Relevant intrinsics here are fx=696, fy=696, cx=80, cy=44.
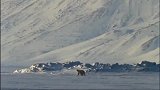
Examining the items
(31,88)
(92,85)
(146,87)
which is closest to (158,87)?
(146,87)

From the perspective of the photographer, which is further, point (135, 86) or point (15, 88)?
point (135, 86)

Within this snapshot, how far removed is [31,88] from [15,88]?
388 centimetres

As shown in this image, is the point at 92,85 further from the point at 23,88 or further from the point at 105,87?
the point at 23,88

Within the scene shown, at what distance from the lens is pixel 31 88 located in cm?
15950

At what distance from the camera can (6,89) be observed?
5974 inches

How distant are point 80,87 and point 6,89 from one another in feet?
62.3

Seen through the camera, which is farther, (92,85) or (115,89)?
(92,85)

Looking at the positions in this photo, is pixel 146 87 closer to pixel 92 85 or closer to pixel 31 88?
pixel 92 85

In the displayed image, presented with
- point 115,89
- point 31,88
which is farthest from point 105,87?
point 31,88

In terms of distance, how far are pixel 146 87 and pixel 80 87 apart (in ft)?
52.4

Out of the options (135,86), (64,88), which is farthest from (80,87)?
(135,86)

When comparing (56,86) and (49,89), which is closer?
(49,89)

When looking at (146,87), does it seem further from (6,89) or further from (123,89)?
(6,89)

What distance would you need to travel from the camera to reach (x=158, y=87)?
163375mm
